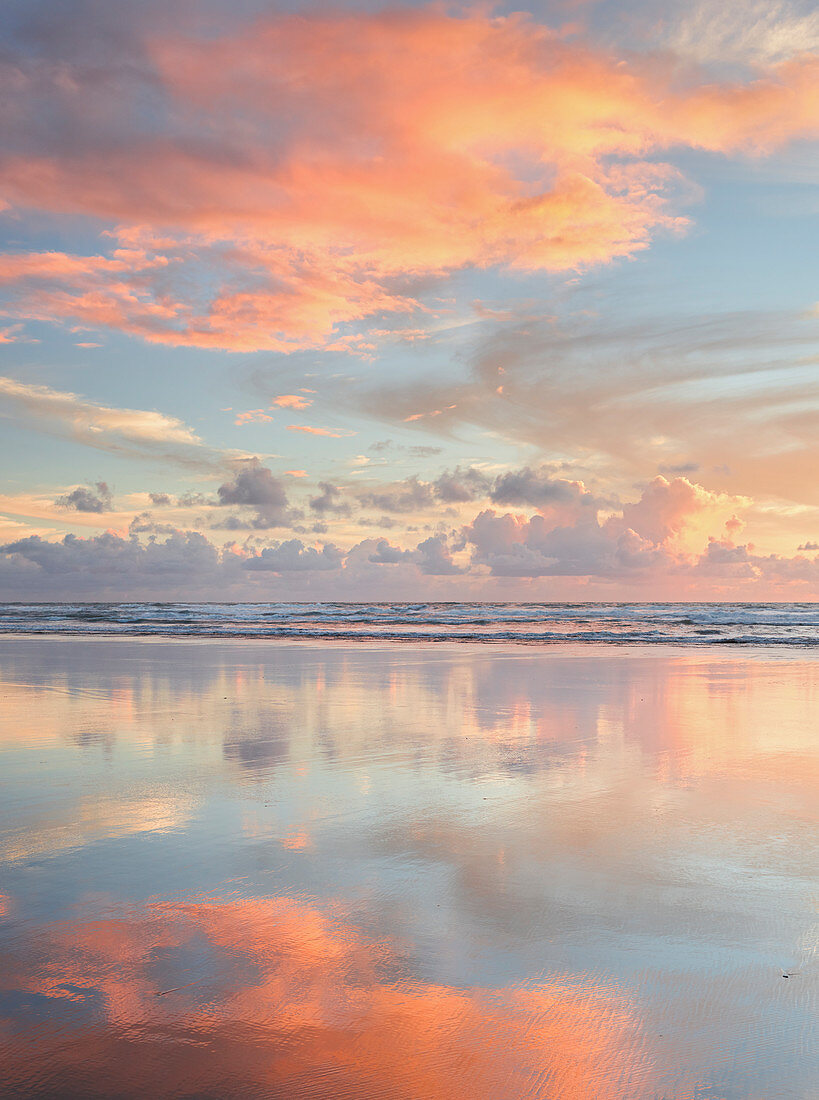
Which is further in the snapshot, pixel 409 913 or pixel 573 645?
pixel 573 645

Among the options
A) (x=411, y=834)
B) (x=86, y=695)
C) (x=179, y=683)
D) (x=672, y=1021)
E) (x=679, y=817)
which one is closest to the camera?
(x=672, y=1021)

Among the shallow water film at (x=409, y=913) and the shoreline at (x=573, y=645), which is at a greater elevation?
the shallow water film at (x=409, y=913)

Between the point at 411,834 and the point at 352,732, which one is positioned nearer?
the point at 411,834

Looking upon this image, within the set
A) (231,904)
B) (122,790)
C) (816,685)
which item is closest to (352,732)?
(122,790)

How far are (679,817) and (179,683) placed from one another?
971 centimetres

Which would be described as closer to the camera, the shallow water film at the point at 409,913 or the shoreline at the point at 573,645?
the shallow water film at the point at 409,913

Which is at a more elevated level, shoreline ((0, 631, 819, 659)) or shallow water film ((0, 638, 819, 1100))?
shallow water film ((0, 638, 819, 1100))

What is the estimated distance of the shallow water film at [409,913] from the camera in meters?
2.64

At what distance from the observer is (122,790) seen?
607cm

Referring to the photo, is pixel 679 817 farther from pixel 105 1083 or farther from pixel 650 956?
pixel 105 1083

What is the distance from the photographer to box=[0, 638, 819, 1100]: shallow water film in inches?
104

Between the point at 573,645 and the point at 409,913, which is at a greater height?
the point at 409,913

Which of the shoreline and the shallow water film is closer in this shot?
the shallow water film

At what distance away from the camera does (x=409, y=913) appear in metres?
3.74
